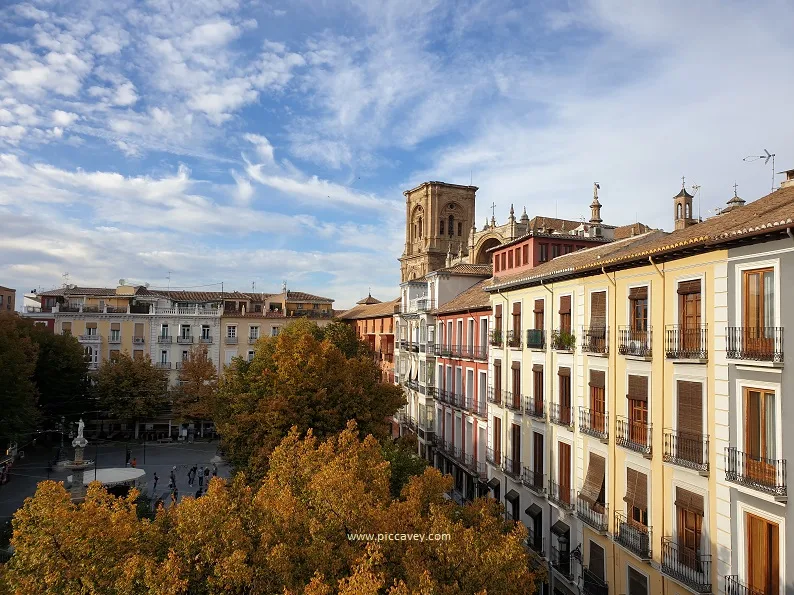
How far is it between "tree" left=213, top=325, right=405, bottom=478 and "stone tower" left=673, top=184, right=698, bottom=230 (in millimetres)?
16861

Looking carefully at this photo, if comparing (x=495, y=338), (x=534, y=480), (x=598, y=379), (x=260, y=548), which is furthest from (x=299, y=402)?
(x=260, y=548)

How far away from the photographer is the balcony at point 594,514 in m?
18.6

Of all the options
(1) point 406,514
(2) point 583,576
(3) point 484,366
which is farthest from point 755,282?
(3) point 484,366

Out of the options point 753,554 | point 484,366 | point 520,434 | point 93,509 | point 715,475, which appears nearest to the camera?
point 93,509

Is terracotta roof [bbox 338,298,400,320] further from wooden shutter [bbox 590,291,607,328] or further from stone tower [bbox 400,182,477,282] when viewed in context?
wooden shutter [bbox 590,291,607,328]

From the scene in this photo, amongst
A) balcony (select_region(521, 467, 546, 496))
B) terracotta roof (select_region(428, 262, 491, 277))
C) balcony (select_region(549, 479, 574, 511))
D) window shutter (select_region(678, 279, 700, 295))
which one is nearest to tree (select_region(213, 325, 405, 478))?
balcony (select_region(521, 467, 546, 496))

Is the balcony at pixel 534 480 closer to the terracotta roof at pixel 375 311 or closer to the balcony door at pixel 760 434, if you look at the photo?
the balcony door at pixel 760 434

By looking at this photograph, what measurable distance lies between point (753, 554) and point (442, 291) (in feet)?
86.6

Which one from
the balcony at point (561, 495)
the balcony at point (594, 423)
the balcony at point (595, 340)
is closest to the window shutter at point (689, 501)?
the balcony at point (594, 423)

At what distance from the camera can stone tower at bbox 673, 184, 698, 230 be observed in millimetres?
29312

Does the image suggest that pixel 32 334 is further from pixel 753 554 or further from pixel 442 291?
pixel 753 554

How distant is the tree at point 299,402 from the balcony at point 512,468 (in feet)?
18.5

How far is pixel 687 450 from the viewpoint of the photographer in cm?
1496

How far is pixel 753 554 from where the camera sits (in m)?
13.2
